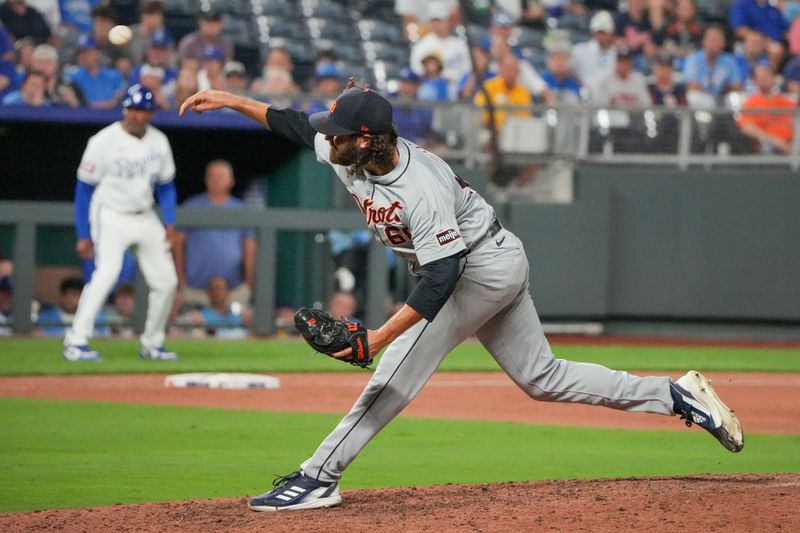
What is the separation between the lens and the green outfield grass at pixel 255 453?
5.83 metres

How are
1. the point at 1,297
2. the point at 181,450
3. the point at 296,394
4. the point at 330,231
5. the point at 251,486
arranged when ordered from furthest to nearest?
1. the point at 330,231
2. the point at 1,297
3. the point at 296,394
4. the point at 181,450
5. the point at 251,486

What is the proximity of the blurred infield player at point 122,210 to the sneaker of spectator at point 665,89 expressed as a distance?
6668 mm

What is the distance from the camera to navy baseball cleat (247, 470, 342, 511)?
5020 mm

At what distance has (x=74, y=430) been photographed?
7.41 m

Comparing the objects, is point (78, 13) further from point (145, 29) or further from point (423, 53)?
point (423, 53)

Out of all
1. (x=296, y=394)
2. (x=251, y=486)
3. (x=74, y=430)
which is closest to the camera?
(x=251, y=486)

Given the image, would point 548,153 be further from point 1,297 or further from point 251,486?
point 251,486

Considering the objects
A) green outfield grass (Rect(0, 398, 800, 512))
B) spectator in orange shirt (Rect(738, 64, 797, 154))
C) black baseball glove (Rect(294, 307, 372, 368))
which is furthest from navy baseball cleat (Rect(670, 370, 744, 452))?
spectator in orange shirt (Rect(738, 64, 797, 154))

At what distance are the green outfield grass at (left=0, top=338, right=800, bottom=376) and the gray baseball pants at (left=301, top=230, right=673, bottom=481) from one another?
541 centimetres

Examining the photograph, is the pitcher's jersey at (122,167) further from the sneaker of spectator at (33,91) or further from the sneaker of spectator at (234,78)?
the sneaker of spectator at (234,78)

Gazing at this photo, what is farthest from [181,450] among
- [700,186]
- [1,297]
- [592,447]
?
[700,186]

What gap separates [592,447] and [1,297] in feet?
24.3

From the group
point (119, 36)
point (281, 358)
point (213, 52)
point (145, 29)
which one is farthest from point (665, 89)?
point (119, 36)

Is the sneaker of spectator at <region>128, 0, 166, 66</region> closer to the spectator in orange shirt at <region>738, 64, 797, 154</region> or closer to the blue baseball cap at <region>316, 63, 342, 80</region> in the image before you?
the blue baseball cap at <region>316, 63, 342, 80</region>
